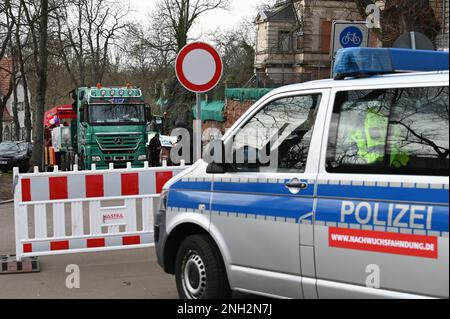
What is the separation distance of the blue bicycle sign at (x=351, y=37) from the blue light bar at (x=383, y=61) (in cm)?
519

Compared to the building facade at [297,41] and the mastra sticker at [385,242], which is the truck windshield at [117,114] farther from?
the building facade at [297,41]

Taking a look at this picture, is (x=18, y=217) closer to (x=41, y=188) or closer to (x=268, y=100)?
(x=41, y=188)

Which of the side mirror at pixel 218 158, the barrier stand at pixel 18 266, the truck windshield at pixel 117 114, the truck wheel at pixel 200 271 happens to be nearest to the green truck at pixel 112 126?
the truck windshield at pixel 117 114

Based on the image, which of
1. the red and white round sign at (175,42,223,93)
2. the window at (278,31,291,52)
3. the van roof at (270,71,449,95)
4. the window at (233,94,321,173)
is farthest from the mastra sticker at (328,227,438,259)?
the window at (278,31,291,52)

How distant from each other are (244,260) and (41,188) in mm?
3966

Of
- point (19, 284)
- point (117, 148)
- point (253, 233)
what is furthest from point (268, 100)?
point (117, 148)

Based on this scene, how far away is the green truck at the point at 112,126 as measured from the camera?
86.4ft

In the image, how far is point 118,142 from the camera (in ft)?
87.6

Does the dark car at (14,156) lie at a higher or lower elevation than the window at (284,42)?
lower

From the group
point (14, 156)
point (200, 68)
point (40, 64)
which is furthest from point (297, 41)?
point (200, 68)

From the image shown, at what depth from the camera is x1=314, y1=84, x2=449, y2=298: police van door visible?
4.23 meters

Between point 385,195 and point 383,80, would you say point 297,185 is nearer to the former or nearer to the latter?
point 385,195

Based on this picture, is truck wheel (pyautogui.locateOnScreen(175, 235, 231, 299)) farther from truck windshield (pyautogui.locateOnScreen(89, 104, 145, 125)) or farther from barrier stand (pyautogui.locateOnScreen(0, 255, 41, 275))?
truck windshield (pyautogui.locateOnScreen(89, 104, 145, 125))

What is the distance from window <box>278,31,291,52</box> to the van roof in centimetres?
6532
